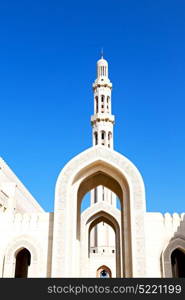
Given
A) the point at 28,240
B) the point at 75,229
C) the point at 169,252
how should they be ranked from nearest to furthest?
the point at 169,252, the point at 28,240, the point at 75,229

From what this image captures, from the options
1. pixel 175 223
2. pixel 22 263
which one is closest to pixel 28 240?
pixel 22 263

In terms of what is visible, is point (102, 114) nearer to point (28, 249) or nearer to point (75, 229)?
point (75, 229)

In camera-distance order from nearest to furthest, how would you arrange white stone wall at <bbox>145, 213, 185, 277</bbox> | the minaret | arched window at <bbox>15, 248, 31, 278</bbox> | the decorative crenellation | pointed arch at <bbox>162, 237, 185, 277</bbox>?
pointed arch at <bbox>162, 237, 185, 277</bbox> → white stone wall at <bbox>145, 213, 185, 277</bbox> → the decorative crenellation → arched window at <bbox>15, 248, 31, 278</bbox> → the minaret

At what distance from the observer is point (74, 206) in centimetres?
1945

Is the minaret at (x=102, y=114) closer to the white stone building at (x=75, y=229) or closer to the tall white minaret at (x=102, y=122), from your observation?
the tall white minaret at (x=102, y=122)

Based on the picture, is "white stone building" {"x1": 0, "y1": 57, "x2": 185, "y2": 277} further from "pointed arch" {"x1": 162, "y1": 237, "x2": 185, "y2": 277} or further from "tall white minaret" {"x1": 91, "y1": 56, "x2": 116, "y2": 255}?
"tall white minaret" {"x1": 91, "y1": 56, "x2": 116, "y2": 255}

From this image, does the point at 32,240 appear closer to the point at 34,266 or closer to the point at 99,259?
the point at 34,266

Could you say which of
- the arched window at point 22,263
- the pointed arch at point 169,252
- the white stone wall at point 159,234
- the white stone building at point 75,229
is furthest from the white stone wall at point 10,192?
the pointed arch at point 169,252

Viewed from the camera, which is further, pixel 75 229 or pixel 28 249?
pixel 75 229

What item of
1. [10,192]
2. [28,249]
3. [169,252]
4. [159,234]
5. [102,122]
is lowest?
[169,252]

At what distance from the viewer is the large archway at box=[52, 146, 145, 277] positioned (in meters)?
17.5

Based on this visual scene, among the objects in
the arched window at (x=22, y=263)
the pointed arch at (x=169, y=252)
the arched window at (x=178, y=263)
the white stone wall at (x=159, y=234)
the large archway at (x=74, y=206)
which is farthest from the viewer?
the arched window at (x=22, y=263)

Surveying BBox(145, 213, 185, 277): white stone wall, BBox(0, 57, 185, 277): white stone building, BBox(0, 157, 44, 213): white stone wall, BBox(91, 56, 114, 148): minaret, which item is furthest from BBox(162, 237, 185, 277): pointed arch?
BBox(91, 56, 114, 148): minaret

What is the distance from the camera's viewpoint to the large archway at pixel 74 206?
1755 centimetres
